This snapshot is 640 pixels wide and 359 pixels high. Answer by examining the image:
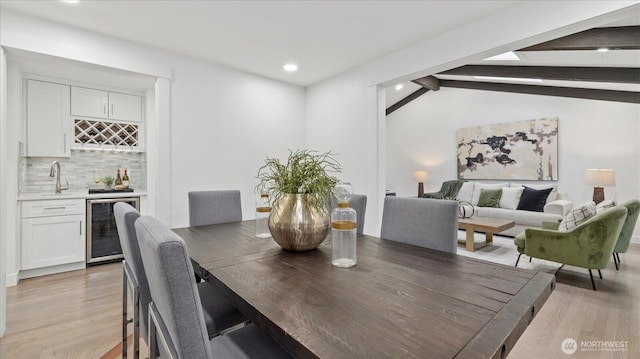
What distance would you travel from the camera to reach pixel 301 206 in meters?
1.49

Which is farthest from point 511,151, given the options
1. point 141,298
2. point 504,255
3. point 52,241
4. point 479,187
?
point 52,241

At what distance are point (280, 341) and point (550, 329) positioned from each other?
7.53ft

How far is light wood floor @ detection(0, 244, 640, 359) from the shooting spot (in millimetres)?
1882

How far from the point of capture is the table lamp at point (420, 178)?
6688mm

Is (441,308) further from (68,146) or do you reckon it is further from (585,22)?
(68,146)

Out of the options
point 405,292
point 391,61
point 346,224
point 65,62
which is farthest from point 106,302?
point 391,61

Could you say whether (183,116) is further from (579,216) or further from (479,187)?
(479,187)

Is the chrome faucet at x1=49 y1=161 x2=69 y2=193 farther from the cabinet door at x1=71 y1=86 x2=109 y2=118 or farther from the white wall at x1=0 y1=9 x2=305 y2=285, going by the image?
the cabinet door at x1=71 y1=86 x2=109 y2=118

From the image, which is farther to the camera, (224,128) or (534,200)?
(534,200)

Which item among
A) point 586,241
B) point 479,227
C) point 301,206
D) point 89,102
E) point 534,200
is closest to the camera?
point 301,206

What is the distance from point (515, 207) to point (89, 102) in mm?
6532

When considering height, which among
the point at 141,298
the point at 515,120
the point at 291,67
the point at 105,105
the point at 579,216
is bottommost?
the point at 141,298

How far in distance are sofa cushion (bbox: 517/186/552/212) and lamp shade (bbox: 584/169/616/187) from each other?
0.54 meters

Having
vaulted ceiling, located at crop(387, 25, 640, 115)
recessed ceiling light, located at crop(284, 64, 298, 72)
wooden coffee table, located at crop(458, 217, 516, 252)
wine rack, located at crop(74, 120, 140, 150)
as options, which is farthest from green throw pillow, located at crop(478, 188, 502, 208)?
wine rack, located at crop(74, 120, 140, 150)
